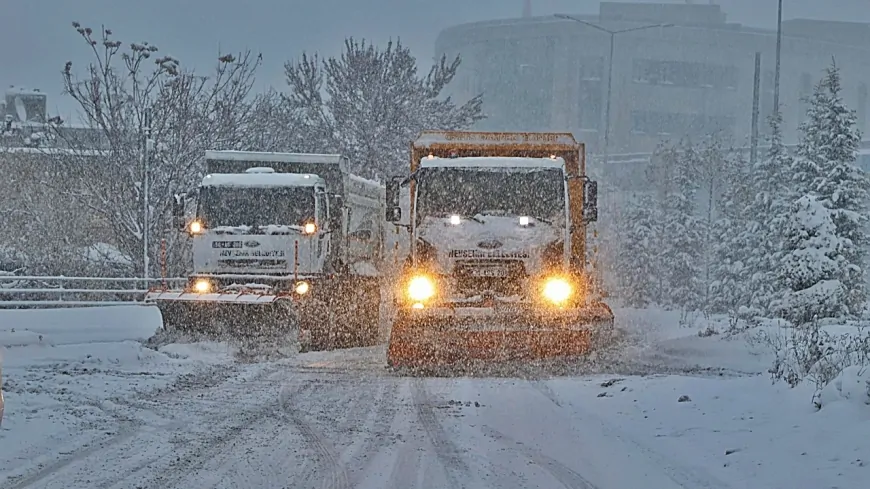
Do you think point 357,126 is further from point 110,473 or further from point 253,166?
point 110,473

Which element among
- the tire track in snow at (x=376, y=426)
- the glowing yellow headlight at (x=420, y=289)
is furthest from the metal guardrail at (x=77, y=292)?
the tire track in snow at (x=376, y=426)

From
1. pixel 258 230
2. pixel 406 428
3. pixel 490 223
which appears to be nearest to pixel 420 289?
pixel 490 223

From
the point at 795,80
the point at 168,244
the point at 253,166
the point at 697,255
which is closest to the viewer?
the point at 253,166

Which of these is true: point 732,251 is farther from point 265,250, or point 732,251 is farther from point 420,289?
point 420,289

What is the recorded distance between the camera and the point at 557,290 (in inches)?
549

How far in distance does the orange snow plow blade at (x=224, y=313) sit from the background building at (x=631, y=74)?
2959 inches

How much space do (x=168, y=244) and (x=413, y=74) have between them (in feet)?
48.2

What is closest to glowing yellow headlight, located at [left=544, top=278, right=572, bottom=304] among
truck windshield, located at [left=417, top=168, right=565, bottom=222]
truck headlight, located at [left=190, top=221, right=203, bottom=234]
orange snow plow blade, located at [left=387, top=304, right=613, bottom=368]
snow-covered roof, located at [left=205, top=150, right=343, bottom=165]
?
orange snow plow blade, located at [left=387, top=304, right=613, bottom=368]

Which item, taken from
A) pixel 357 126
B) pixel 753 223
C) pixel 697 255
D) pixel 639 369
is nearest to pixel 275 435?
pixel 639 369

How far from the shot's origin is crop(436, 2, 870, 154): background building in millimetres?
93250

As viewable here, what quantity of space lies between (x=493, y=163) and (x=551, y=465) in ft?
25.1

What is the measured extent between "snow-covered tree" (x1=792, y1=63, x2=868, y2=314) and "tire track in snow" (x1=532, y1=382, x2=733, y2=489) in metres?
22.4

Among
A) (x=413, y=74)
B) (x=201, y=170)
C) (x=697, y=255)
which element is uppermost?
(x=413, y=74)

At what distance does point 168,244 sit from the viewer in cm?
2814
